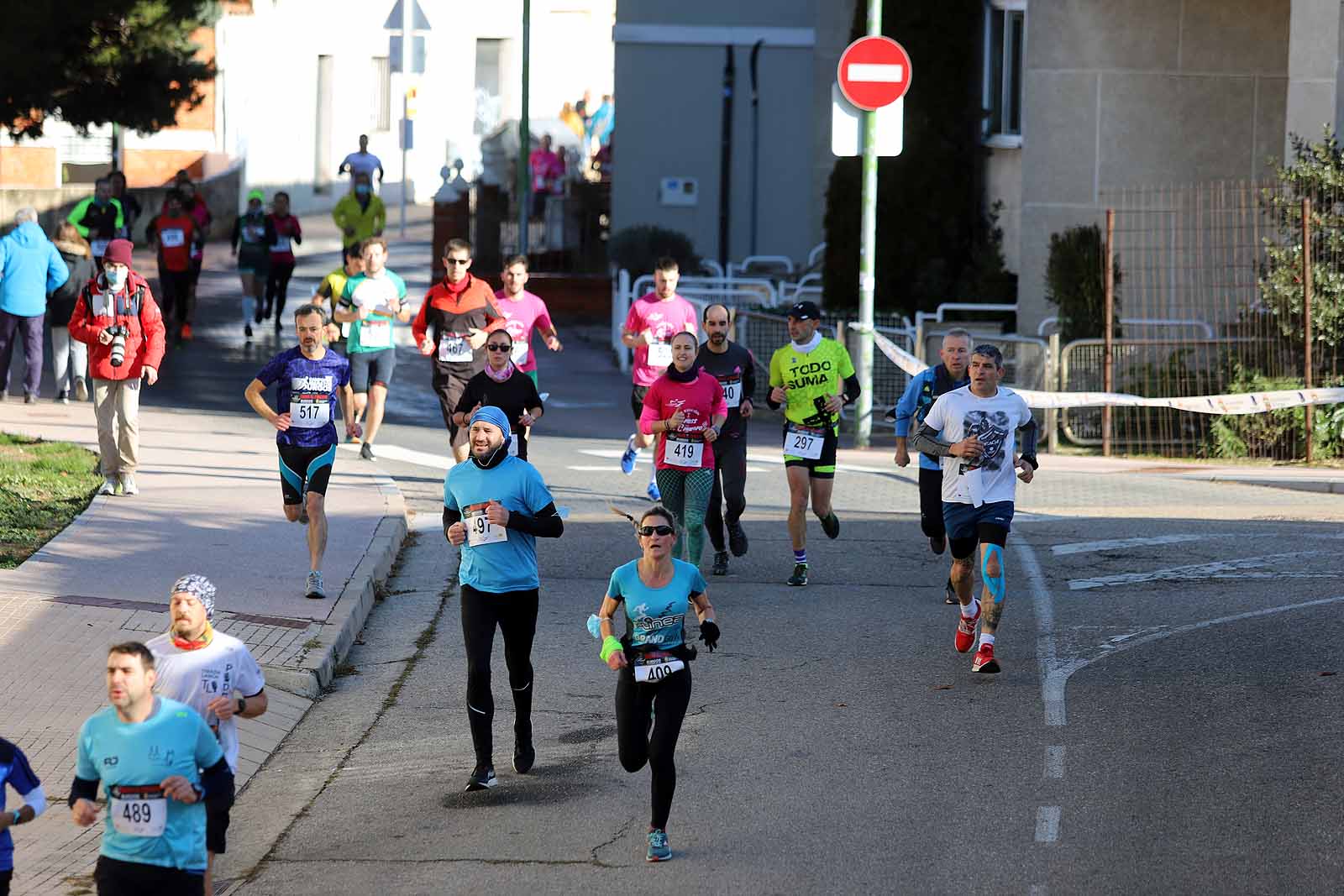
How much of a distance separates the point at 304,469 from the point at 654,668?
4475 mm

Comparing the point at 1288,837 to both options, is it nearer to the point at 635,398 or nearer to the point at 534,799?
the point at 534,799

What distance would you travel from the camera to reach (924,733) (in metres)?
A: 9.40

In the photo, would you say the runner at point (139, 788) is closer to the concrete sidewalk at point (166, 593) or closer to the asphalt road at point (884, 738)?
the asphalt road at point (884, 738)

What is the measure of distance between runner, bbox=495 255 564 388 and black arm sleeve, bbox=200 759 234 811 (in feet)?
28.9

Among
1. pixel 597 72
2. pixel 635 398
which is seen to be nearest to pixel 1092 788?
pixel 635 398

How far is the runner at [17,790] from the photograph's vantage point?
239 inches

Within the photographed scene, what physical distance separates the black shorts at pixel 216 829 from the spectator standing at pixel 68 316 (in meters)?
14.5

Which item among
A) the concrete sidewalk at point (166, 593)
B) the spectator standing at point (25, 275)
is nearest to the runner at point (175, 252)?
the spectator standing at point (25, 275)

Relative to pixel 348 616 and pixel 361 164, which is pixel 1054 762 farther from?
pixel 361 164

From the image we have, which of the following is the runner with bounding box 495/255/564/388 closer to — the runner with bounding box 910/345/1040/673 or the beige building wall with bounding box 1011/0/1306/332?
the runner with bounding box 910/345/1040/673

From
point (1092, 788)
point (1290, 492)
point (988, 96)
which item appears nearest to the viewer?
point (1092, 788)

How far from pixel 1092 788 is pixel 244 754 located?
391 centimetres

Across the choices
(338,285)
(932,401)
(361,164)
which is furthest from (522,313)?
(361,164)

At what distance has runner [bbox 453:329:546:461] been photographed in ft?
40.5
